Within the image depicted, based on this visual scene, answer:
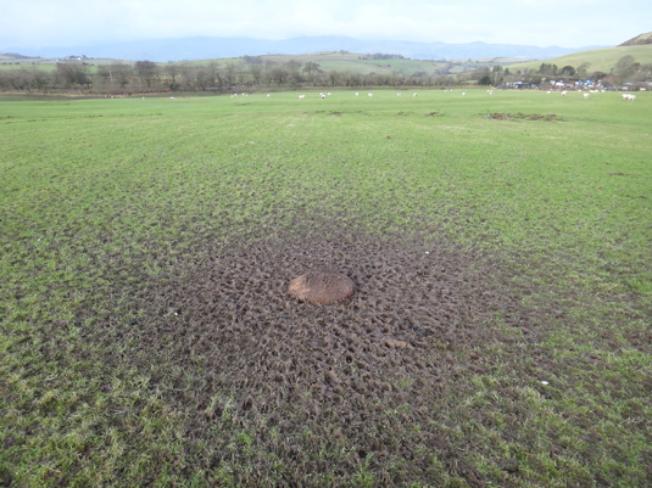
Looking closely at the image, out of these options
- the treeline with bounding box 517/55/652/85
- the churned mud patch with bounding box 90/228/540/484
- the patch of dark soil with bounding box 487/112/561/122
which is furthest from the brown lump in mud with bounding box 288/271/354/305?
the treeline with bounding box 517/55/652/85

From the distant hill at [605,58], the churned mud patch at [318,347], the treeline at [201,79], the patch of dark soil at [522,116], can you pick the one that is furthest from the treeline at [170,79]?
the churned mud patch at [318,347]

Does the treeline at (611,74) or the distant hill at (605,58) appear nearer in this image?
the treeline at (611,74)

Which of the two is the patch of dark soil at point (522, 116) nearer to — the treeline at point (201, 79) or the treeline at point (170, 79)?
the treeline at point (201, 79)

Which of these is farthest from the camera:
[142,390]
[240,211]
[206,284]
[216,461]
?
[240,211]

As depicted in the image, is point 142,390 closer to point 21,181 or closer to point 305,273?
point 305,273

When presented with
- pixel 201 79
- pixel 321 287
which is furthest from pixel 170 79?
pixel 321 287

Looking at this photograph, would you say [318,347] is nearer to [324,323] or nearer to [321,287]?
[324,323]

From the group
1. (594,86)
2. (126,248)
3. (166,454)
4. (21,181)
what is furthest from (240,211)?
(594,86)
